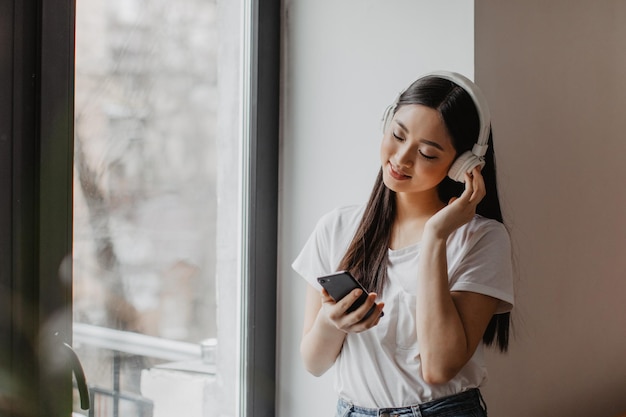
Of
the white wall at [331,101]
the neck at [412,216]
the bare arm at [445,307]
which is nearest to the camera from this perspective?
the bare arm at [445,307]

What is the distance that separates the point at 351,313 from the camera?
1261 millimetres

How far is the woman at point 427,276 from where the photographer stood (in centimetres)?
126

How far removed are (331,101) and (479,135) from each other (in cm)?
57

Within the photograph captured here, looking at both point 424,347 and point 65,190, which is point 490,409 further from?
point 65,190

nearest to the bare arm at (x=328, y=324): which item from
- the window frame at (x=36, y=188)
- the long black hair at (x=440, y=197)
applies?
the long black hair at (x=440, y=197)

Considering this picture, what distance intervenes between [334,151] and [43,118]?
73 cm

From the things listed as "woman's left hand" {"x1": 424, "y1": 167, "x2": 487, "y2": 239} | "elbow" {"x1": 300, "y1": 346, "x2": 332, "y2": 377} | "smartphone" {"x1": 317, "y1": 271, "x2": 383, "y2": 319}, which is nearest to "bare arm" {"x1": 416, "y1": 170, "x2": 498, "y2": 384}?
"woman's left hand" {"x1": 424, "y1": 167, "x2": 487, "y2": 239}

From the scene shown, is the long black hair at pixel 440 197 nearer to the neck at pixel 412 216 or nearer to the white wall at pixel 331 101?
the neck at pixel 412 216

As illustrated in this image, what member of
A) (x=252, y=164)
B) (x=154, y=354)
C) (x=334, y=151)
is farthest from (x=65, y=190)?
(x=334, y=151)

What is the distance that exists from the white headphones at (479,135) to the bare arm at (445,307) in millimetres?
19

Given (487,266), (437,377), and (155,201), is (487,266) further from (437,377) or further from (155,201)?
(155,201)

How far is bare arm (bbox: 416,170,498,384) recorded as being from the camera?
1239 mm

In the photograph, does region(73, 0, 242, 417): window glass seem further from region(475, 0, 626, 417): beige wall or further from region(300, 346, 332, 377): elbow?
region(475, 0, 626, 417): beige wall

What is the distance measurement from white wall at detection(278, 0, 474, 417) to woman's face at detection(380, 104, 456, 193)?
322 millimetres
